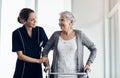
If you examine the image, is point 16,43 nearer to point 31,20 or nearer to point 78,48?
point 31,20

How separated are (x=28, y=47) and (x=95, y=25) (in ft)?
6.95

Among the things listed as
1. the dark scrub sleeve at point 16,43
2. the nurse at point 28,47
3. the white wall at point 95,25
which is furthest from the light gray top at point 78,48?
the white wall at point 95,25

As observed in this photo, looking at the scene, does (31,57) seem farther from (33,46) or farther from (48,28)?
(48,28)

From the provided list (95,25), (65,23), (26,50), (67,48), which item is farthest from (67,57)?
(95,25)

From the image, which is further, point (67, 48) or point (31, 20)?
point (31, 20)

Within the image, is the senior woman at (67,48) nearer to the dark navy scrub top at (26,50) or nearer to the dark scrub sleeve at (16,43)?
the dark navy scrub top at (26,50)

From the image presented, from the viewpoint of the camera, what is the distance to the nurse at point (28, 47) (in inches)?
86.3

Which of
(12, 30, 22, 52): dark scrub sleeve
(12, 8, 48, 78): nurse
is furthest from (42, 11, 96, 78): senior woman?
Result: (12, 30, 22, 52): dark scrub sleeve

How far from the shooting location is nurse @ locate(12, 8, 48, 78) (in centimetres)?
219

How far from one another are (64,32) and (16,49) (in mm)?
419

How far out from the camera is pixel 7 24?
356cm

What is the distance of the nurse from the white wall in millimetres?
1975

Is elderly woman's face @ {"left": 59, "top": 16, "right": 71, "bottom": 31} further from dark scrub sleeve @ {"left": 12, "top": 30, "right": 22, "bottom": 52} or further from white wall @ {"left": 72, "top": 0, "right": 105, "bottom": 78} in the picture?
white wall @ {"left": 72, "top": 0, "right": 105, "bottom": 78}

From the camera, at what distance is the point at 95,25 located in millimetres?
4156
